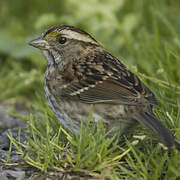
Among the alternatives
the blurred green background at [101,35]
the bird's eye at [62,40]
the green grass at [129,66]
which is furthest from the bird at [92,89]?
the blurred green background at [101,35]

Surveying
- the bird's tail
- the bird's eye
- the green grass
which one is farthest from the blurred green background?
the bird's tail

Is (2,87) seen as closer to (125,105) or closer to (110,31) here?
(110,31)

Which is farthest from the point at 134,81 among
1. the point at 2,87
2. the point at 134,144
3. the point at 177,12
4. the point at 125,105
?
the point at 177,12

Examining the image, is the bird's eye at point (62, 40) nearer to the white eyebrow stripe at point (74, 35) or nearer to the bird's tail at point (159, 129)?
the white eyebrow stripe at point (74, 35)

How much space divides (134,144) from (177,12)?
3.23m

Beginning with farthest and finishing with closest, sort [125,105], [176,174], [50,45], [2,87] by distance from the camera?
[2,87], [50,45], [125,105], [176,174]

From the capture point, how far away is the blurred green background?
15.1 feet

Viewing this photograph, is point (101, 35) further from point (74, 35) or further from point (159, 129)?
point (159, 129)

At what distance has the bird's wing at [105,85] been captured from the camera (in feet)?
10.5

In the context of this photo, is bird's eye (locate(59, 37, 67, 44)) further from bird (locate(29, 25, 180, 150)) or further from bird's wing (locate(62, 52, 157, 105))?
bird's wing (locate(62, 52, 157, 105))

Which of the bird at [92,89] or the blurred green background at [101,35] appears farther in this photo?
the blurred green background at [101,35]

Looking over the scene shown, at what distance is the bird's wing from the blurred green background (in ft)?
1.68

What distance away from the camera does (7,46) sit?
601 cm

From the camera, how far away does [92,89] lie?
3383 mm
